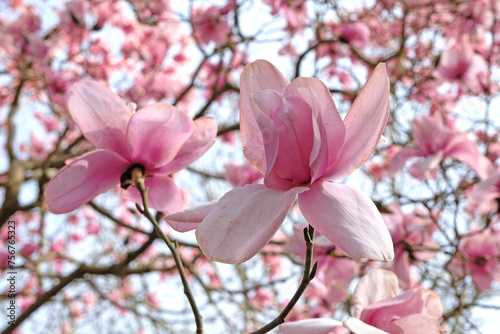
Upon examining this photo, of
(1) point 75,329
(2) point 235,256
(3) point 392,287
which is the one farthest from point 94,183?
(1) point 75,329

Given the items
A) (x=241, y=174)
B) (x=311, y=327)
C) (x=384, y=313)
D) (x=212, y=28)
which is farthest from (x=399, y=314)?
(x=212, y=28)

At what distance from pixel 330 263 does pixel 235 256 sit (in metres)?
0.94

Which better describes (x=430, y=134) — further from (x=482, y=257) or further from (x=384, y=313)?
(x=384, y=313)

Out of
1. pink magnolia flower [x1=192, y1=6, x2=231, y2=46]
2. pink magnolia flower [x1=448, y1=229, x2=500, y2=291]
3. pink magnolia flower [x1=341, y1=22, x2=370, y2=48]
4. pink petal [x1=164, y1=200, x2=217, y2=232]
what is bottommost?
pink magnolia flower [x1=448, y1=229, x2=500, y2=291]

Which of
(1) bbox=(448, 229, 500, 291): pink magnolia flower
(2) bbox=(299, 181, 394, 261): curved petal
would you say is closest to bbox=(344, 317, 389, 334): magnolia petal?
(2) bbox=(299, 181, 394, 261): curved petal

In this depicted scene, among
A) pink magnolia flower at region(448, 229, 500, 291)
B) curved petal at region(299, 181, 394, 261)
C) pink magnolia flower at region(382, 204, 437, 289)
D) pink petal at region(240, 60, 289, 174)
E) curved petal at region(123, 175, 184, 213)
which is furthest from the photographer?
pink magnolia flower at region(448, 229, 500, 291)

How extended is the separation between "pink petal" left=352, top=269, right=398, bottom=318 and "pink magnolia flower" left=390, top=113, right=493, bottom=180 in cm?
54

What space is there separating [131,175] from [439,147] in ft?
2.80

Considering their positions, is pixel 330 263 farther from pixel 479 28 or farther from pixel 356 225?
pixel 479 28

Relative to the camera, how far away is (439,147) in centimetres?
120

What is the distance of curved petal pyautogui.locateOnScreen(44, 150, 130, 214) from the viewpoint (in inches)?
26.9

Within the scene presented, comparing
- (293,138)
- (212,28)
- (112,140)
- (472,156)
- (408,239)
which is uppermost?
(293,138)

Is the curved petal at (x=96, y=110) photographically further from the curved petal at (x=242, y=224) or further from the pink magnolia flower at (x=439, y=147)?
the pink magnolia flower at (x=439, y=147)

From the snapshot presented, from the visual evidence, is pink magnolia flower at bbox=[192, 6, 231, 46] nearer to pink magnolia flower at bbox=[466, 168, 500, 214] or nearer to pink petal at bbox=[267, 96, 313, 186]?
pink magnolia flower at bbox=[466, 168, 500, 214]
